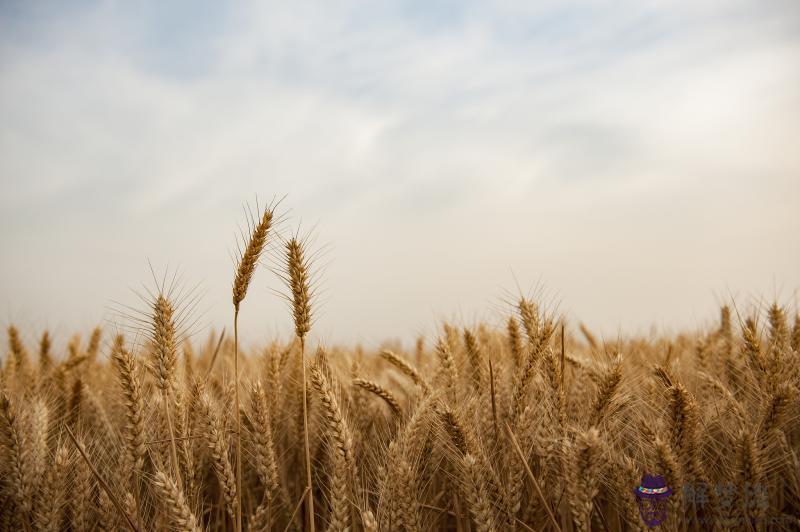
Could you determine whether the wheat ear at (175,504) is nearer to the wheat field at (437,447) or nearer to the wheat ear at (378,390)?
the wheat field at (437,447)

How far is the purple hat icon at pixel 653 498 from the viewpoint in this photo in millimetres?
1785

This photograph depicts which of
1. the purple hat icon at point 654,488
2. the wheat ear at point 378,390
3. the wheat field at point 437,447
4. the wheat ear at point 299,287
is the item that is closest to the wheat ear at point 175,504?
the wheat field at point 437,447

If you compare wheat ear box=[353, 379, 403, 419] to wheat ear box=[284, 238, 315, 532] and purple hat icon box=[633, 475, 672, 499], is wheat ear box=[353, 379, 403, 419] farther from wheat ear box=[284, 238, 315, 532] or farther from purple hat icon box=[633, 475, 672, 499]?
purple hat icon box=[633, 475, 672, 499]

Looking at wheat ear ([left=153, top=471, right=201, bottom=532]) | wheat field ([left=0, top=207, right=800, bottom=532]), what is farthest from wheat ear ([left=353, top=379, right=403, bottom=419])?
wheat ear ([left=153, top=471, right=201, bottom=532])

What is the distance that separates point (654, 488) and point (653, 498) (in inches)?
2.0

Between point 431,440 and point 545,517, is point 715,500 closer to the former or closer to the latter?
point 545,517

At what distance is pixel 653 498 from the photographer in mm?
1812

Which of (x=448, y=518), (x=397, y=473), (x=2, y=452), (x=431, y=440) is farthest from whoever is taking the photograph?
(x=448, y=518)

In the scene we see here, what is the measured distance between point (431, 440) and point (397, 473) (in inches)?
25.5

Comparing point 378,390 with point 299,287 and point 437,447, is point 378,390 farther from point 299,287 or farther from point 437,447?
point 299,287

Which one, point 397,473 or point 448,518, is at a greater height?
point 397,473

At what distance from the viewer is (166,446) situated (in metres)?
2.25

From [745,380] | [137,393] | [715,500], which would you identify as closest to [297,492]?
[137,393]

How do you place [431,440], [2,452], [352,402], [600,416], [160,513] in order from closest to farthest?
1. [600,416]
2. [160,513]
3. [2,452]
4. [431,440]
5. [352,402]
